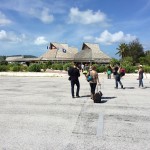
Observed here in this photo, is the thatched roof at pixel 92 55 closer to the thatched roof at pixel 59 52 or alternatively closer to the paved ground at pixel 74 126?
the thatched roof at pixel 59 52

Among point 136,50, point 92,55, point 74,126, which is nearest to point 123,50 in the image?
point 136,50

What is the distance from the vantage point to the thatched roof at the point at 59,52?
297 feet

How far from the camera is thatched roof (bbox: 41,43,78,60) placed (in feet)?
297

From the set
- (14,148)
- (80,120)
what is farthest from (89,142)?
(80,120)

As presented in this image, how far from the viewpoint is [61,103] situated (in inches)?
499

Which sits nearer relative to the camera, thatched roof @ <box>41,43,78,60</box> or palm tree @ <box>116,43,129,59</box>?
thatched roof @ <box>41,43,78,60</box>

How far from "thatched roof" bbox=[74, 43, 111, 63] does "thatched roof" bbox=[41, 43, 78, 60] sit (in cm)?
340

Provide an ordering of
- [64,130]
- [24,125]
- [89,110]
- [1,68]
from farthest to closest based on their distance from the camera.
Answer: [1,68]
[89,110]
[24,125]
[64,130]

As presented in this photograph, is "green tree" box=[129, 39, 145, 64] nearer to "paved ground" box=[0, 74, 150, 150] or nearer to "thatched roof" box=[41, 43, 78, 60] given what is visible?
"thatched roof" box=[41, 43, 78, 60]

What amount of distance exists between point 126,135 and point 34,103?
6035 mm

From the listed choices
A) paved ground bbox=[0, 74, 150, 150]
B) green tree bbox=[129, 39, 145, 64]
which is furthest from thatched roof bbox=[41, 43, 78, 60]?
paved ground bbox=[0, 74, 150, 150]

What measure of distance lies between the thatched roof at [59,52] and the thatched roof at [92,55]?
340 centimetres

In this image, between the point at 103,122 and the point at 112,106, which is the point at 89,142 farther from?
the point at 112,106

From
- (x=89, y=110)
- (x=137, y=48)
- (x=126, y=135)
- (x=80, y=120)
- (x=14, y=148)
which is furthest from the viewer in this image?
(x=137, y=48)
